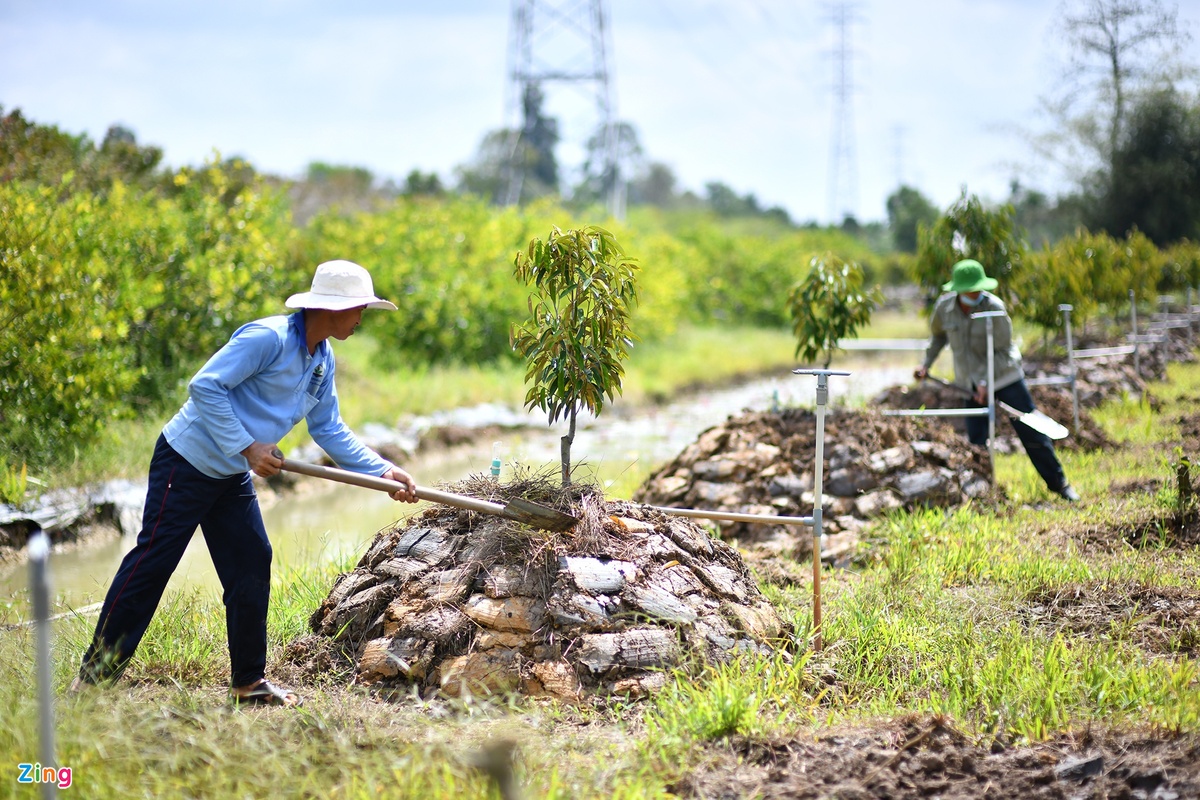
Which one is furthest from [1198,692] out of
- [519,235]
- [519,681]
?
[519,235]

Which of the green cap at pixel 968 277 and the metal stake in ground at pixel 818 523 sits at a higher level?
the green cap at pixel 968 277

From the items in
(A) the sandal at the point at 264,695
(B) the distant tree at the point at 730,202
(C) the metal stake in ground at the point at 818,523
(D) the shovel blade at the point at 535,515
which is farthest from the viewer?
(B) the distant tree at the point at 730,202

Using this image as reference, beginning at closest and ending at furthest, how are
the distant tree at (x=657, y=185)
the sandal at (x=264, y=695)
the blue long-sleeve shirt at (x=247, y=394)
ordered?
the blue long-sleeve shirt at (x=247, y=394), the sandal at (x=264, y=695), the distant tree at (x=657, y=185)

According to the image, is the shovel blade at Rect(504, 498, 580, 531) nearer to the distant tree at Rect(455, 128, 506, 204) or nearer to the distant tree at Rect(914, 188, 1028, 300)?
the distant tree at Rect(914, 188, 1028, 300)

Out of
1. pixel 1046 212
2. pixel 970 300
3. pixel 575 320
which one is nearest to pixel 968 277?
pixel 970 300

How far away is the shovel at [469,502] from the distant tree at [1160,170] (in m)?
25.5

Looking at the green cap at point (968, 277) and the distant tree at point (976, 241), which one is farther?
the distant tree at point (976, 241)

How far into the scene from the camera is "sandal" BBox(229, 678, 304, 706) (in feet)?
11.8

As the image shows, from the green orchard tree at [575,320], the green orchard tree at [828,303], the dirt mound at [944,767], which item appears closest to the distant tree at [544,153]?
the green orchard tree at [828,303]

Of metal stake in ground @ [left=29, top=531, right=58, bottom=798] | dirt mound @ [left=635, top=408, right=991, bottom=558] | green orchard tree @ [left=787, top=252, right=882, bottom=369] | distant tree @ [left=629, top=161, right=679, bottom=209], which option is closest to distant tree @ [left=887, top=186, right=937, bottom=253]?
distant tree @ [left=629, top=161, right=679, bottom=209]

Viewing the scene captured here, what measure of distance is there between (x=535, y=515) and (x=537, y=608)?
0.38m

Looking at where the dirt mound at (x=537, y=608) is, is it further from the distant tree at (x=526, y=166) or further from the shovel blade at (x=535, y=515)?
the distant tree at (x=526, y=166)

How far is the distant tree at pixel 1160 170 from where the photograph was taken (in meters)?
25.0

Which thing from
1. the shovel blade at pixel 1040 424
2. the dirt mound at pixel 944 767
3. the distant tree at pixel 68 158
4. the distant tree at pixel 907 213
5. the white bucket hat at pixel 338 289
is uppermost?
the distant tree at pixel 907 213
